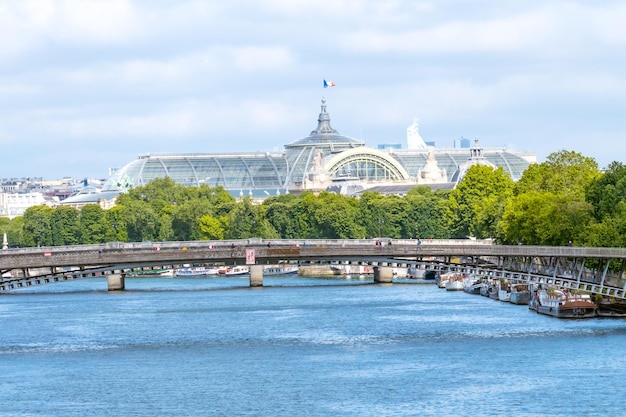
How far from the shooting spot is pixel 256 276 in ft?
493

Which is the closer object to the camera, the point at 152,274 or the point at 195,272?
the point at 195,272

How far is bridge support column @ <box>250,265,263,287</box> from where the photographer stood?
14962 cm

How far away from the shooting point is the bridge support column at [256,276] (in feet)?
491

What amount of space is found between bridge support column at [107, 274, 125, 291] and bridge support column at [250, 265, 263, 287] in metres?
9.50

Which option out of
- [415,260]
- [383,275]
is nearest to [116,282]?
[383,275]

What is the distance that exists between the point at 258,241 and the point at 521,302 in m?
39.9

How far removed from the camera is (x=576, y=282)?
103 meters

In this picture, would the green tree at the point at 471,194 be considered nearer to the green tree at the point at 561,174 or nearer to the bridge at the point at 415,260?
the green tree at the point at 561,174

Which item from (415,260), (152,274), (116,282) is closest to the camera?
(415,260)

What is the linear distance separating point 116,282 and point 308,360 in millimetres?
60941

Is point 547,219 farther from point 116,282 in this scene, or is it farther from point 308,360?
point 308,360

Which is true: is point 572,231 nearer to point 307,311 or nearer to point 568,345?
point 307,311

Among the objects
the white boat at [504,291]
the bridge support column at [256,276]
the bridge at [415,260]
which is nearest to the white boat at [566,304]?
the bridge at [415,260]

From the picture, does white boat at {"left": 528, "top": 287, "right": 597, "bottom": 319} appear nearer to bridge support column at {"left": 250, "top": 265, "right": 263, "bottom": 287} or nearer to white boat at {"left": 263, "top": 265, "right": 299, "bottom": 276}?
bridge support column at {"left": 250, "top": 265, "right": 263, "bottom": 287}
